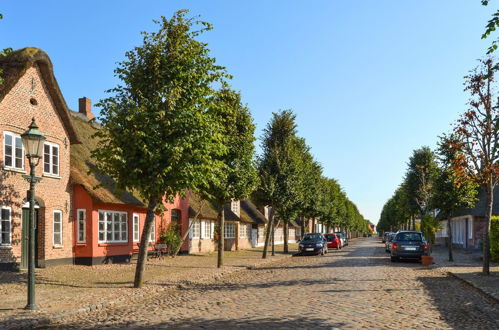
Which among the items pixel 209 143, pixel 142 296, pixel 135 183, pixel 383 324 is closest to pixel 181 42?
pixel 209 143

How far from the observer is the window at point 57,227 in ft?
72.2

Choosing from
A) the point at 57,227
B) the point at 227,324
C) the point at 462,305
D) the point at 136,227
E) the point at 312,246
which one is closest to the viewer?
the point at 227,324

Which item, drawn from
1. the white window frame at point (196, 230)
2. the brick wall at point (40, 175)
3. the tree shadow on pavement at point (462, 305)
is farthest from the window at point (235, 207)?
the tree shadow on pavement at point (462, 305)

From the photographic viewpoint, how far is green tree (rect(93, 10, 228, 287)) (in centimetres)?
1475

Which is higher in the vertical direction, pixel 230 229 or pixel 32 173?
pixel 32 173

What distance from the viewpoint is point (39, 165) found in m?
21.0

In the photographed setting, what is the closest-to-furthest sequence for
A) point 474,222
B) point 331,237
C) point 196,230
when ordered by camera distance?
point 196,230 < point 474,222 < point 331,237

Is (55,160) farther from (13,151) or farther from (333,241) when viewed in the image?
(333,241)

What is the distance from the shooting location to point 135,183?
14852 mm

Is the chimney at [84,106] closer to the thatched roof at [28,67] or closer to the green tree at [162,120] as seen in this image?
the thatched roof at [28,67]

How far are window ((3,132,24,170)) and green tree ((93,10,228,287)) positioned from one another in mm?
6045

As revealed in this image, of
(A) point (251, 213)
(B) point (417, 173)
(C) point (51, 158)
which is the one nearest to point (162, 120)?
(C) point (51, 158)

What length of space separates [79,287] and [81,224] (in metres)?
9.09

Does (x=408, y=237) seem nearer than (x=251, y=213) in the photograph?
Yes
